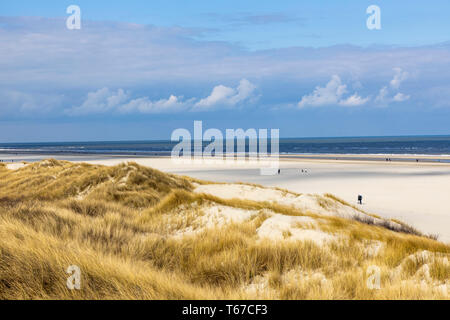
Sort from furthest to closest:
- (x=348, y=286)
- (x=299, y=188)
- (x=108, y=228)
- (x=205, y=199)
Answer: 1. (x=299, y=188)
2. (x=205, y=199)
3. (x=108, y=228)
4. (x=348, y=286)

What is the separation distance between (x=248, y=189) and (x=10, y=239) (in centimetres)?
1519

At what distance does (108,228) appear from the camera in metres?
8.66

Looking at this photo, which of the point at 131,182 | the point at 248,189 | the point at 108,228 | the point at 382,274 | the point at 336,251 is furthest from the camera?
the point at 248,189

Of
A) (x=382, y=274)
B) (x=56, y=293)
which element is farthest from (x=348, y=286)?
(x=56, y=293)

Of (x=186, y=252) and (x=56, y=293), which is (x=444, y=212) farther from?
(x=56, y=293)

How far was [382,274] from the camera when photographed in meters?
6.11

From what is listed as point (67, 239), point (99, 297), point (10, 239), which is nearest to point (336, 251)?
point (99, 297)

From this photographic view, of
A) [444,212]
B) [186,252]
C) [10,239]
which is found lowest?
[444,212]

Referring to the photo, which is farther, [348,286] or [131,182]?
[131,182]

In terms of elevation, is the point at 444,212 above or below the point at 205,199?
below

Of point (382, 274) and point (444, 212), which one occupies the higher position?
point (382, 274)
